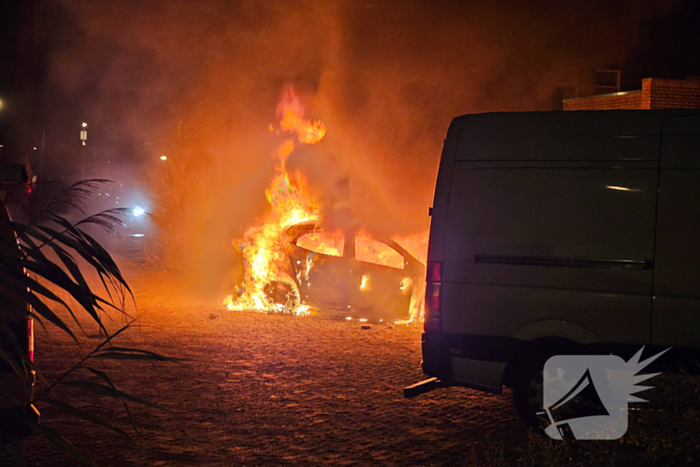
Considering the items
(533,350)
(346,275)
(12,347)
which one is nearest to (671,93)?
(346,275)

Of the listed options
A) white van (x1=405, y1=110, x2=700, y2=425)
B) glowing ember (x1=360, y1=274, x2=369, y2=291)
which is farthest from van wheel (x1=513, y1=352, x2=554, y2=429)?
glowing ember (x1=360, y1=274, x2=369, y2=291)

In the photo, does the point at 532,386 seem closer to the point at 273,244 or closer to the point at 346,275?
the point at 346,275

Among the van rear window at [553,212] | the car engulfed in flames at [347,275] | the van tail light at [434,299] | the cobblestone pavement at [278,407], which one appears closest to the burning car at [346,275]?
the car engulfed in flames at [347,275]

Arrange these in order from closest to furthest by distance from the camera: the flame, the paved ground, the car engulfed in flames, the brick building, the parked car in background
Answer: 1. the parked car in background
2. the paved ground
3. the car engulfed in flames
4. the flame
5. the brick building

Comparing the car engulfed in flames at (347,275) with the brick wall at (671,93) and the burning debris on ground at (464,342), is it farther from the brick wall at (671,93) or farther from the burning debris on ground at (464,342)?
the brick wall at (671,93)

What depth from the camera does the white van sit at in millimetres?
4680

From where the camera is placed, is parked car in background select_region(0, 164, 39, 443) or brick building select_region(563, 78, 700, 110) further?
brick building select_region(563, 78, 700, 110)

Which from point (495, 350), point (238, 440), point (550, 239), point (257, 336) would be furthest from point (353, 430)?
point (257, 336)

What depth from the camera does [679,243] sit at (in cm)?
464

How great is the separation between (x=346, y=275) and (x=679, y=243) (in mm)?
6246

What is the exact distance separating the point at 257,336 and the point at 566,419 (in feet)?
16.5

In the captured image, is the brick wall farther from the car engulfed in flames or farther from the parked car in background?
the parked car in background

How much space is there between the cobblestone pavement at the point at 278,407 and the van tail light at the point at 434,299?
853 mm

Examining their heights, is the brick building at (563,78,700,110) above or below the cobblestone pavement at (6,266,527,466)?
above
